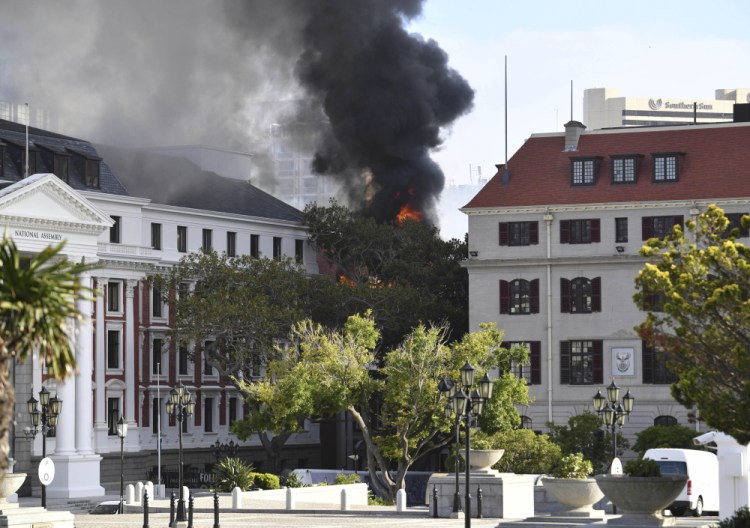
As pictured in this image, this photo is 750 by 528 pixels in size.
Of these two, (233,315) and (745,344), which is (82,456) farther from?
(745,344)

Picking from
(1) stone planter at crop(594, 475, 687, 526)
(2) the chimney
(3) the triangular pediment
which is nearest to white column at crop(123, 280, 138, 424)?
(3) the triangular pediment

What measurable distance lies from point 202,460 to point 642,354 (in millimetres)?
28096

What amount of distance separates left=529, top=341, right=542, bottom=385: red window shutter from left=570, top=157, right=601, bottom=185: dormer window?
29.3 ft

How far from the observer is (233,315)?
9394 centimetres

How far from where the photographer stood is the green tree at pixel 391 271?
324 ft

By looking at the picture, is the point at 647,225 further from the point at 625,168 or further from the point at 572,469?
the point at 572,469

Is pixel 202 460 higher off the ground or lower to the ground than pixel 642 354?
lower

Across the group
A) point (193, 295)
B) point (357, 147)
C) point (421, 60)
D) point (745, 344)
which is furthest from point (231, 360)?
point (745, 344)

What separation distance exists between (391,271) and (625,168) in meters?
18.9

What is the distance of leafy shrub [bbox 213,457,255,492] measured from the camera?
74625 millimetres

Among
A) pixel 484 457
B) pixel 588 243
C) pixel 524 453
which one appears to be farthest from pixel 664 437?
pixel 484 457

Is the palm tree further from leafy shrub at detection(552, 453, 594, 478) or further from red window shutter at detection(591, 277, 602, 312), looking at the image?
red window shutter at detection(591, 277, 602, 312)

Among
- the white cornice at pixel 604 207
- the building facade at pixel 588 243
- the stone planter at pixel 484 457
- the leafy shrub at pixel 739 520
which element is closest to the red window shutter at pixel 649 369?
the building facade at pixel 588 243

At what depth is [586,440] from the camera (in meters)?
83.4
